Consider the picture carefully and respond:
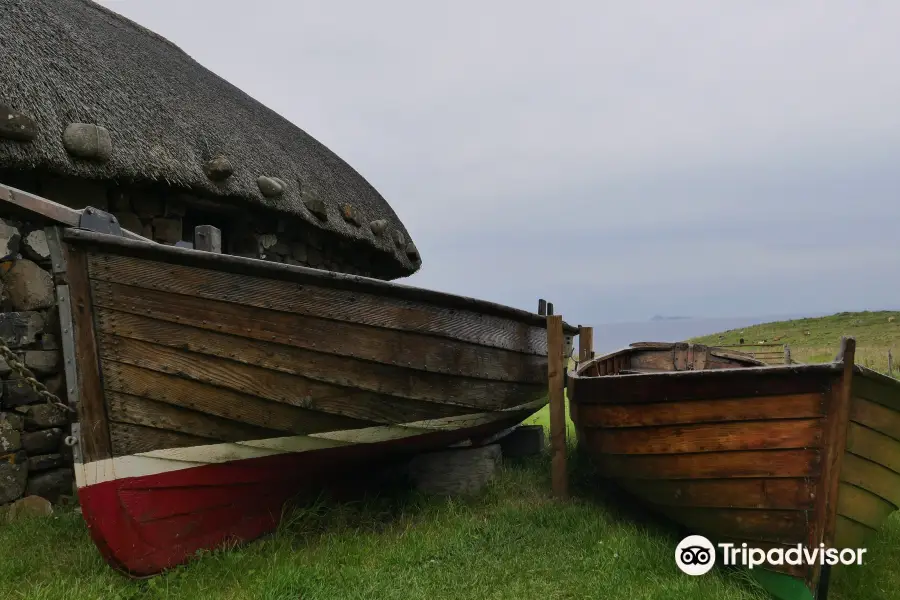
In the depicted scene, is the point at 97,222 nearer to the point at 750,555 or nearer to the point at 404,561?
the point at 404,561

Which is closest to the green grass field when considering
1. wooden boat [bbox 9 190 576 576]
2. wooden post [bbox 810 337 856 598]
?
wooden boat [bbox 9 190 576 576]

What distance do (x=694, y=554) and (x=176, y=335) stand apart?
3.01 m

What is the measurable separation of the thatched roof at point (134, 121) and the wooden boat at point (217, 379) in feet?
5.60

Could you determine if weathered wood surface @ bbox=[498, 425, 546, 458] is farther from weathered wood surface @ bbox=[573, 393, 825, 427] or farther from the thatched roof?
the thatched roof

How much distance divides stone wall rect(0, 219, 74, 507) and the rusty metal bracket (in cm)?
165

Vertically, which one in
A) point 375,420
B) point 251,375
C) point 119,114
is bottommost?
point 375,420

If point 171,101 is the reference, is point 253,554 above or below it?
below

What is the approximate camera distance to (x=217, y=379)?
10.1 ft

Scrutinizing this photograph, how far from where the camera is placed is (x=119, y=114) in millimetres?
5031

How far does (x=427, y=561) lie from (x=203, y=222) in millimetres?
4333

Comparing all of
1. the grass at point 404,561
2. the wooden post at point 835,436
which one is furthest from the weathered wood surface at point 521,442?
the wooden post at point 835,436

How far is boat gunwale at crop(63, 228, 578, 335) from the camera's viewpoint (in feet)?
9.35

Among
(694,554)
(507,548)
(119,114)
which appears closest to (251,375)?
(507,548)

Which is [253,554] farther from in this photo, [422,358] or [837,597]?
[837,597]
